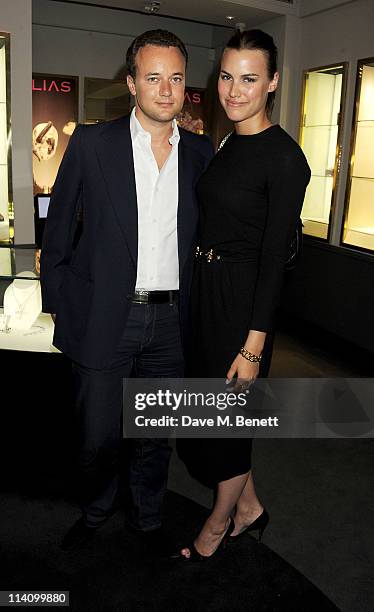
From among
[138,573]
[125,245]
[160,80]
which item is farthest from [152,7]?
[138,573]

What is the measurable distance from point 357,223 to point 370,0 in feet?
5.85

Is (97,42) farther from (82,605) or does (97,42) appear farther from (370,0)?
(82,605)

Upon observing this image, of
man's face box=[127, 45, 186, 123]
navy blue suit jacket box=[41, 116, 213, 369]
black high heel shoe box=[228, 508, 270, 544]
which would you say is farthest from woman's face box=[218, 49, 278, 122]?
black high heel shoe box=[228, 508, 270, 544]

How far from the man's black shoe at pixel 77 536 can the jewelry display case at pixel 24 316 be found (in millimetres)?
749

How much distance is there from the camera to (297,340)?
221 inches

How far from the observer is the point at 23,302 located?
2678mm

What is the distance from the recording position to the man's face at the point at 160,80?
1.96 metres

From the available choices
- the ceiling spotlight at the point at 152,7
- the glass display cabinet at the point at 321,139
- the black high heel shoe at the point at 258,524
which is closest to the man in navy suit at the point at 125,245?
the black high heel shoe at the point at 258,524

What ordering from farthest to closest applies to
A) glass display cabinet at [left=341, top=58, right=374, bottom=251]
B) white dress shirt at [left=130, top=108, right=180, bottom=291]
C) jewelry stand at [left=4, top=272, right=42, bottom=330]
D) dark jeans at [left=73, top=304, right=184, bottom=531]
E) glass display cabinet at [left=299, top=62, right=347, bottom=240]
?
glass display cabinet at [left=299, top=62, right=347, bottom=240] < glass display cabinet at [left=341, top=58, right=374, bottom=251] < jewelry stand at [left=4, top=272, right=42, bottom=330] < dark jeans at [left=73, top=304, right=184, bottom=531] < white dress shirt at [left=130, top=108, right=180, bottom=291]

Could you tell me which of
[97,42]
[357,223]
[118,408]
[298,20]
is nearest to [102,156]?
[118,408]

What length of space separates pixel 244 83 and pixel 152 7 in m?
4.10

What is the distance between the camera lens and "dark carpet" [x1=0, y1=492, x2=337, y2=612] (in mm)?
2166

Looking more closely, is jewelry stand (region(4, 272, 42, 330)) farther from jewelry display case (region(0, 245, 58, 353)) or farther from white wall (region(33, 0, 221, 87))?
white wall (region(33, 0, 221, 87))

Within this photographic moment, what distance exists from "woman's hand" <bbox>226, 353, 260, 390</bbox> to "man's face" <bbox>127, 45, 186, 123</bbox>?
0.85 meters
